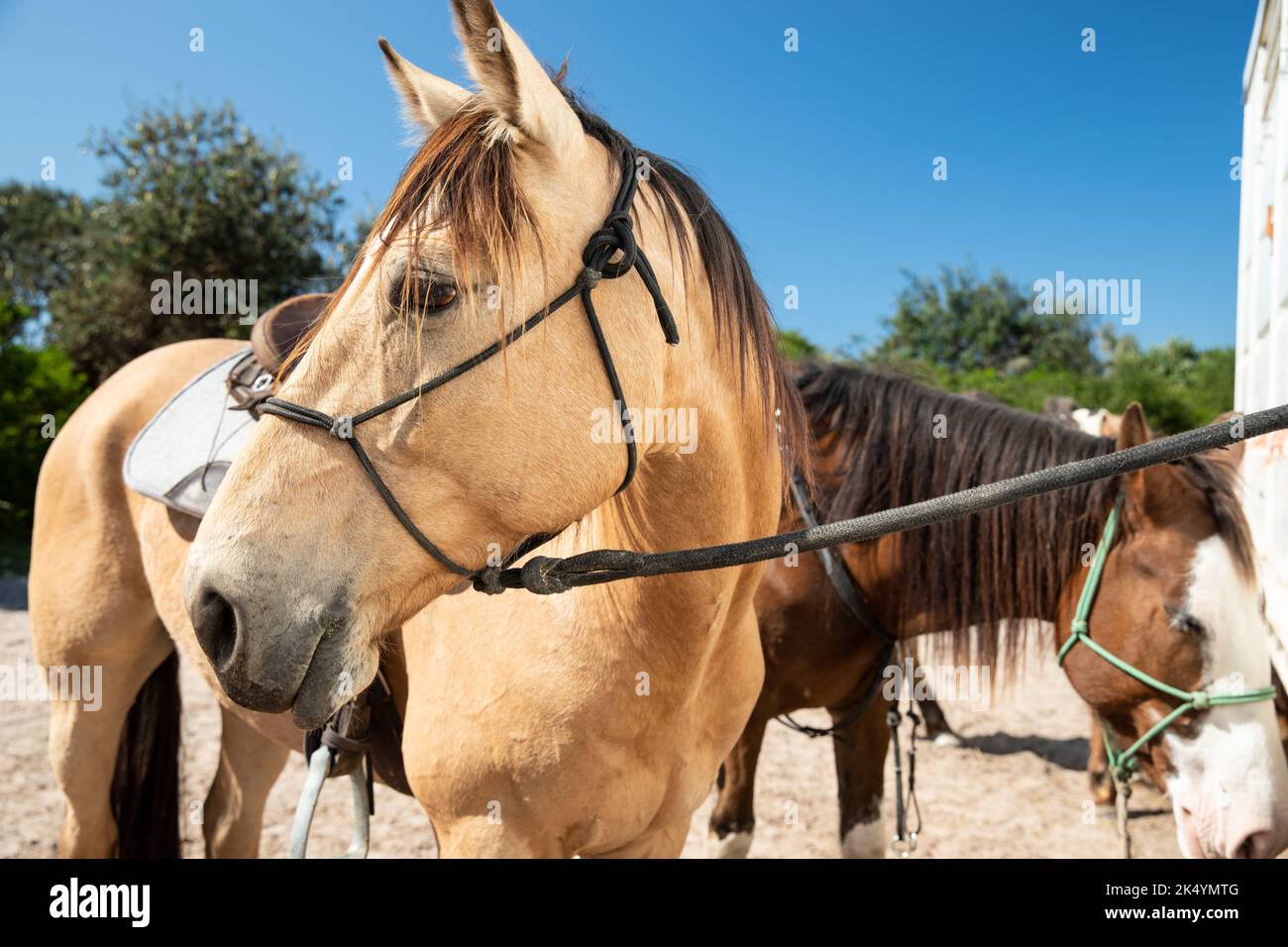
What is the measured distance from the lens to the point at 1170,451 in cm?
134

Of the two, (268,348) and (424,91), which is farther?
(268,348)

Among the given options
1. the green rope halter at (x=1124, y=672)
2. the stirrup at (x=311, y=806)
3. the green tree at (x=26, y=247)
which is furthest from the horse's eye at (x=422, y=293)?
the green tree at (x=26, y=247)

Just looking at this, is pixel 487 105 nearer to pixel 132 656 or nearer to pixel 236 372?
pixel 236 372

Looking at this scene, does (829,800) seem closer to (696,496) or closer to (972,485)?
(972,485)

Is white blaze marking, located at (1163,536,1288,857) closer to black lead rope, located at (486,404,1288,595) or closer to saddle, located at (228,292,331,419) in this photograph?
black lead rope, located at (486,404,1288,595)

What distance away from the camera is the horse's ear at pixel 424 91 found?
142 centimetres

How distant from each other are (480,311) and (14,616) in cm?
942

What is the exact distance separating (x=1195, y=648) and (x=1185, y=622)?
8cm

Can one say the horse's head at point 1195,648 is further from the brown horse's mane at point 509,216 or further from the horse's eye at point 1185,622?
the brown horse's mane at point 509,216

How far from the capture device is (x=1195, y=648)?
2.39m

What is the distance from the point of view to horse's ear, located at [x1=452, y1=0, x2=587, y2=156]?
1158 millimetres

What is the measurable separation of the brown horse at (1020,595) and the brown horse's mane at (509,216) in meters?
1.39

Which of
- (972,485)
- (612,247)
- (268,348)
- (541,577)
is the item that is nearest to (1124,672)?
(972,485)

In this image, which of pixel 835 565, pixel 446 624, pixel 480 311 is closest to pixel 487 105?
pixel 480 311
